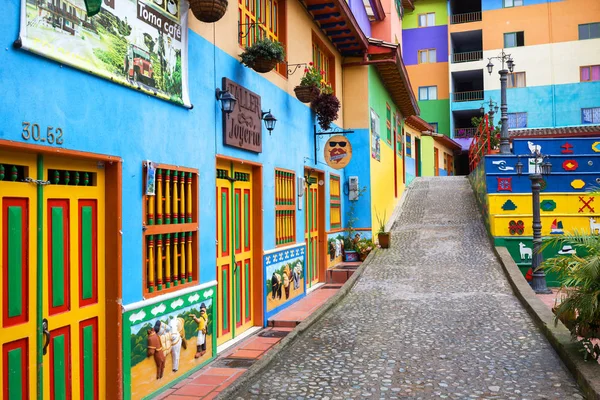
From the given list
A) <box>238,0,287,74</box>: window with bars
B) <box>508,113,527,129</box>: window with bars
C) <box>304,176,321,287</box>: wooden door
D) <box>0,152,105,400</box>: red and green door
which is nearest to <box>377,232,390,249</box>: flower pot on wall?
<box>304,176,321,287</box>: wooden door

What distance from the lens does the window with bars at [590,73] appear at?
1256 inches

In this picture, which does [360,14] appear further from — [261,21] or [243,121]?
[243,121]

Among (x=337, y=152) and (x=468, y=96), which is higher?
(x=468, y=96)

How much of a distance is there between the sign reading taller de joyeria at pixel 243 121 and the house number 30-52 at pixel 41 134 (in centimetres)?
306

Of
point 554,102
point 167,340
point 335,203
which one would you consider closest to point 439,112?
point 554,102

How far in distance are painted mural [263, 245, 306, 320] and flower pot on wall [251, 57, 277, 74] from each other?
280 centimetres

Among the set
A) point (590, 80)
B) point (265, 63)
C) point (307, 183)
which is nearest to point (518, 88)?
point (590, 80)

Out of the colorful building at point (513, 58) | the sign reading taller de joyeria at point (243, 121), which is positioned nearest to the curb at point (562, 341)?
the sign reading taller de joyeria at point (243, 121)

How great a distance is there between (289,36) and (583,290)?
648 centimetres

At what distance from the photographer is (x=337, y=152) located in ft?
36.3

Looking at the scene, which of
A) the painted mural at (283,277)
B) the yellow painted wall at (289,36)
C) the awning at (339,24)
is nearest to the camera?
the yellow painted wall at (289,36)

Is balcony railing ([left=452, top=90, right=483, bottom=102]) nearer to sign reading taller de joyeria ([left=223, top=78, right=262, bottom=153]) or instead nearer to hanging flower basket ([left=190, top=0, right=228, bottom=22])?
sign reading taller de joyeria ([left=223, top=78, right=262, bottom=153])

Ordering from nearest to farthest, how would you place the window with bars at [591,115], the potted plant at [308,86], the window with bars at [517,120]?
the potted plant at [308,86] < the window with bars at [591,115] < the window with bars at [517,120]

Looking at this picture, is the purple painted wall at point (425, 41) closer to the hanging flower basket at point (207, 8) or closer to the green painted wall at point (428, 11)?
the green painted wall at point (428, 11)
